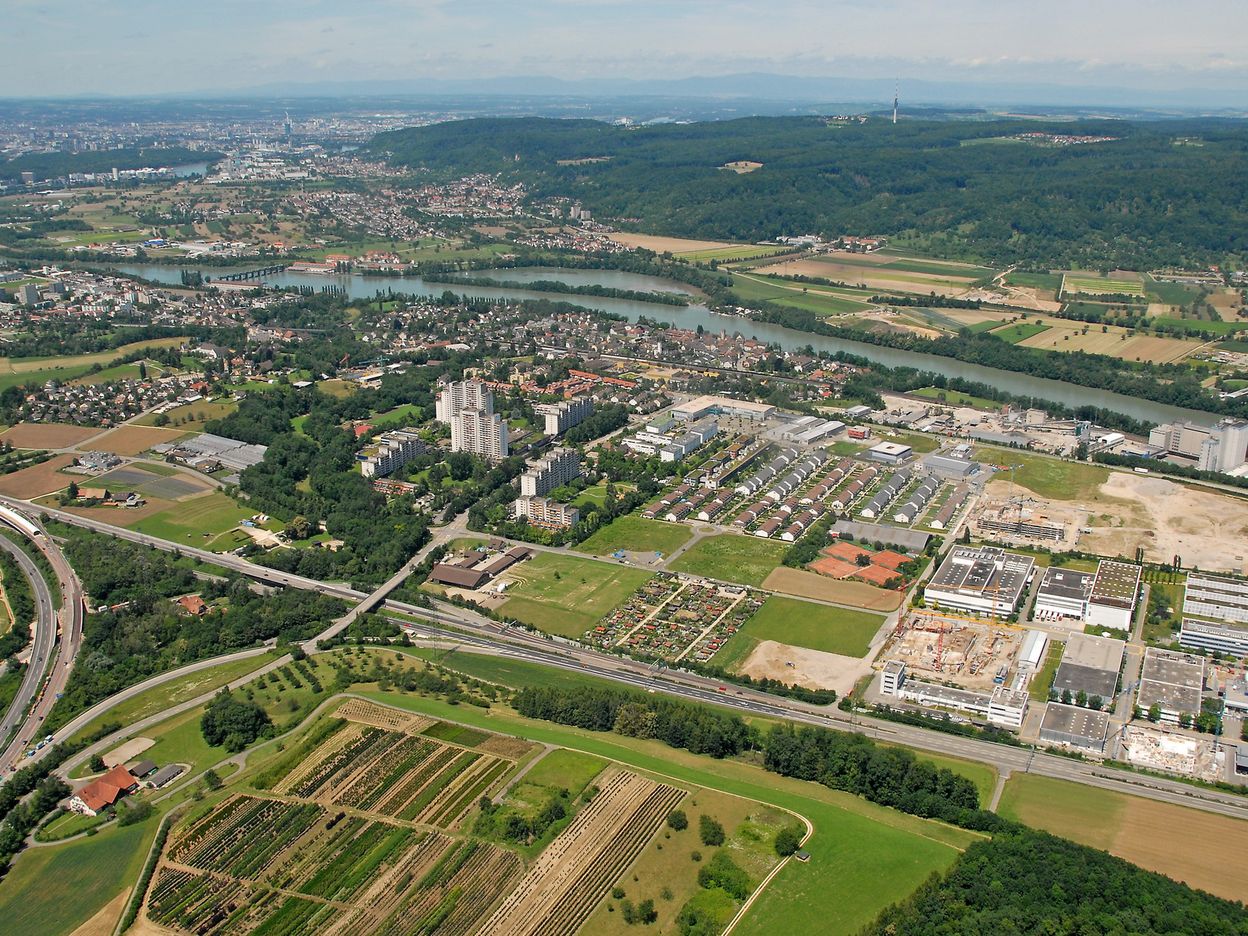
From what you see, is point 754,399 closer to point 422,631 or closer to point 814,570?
point 814,570

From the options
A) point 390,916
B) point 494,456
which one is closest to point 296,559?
point 494,456

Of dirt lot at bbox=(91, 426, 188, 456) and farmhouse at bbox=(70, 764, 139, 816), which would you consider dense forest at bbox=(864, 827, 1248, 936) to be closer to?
farmhouse at bbox=(70, 764, 139, 816)

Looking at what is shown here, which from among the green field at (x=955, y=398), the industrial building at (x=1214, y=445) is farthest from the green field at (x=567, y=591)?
the green field at (x=955, y=398)

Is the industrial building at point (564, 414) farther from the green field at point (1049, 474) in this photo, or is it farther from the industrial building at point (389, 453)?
the green field at point (1049, 474)

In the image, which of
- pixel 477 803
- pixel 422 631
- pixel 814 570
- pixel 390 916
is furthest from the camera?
pixel 814 570

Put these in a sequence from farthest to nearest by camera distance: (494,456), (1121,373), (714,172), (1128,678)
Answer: (714,172) → (1121,373) → (494,456) → (1128,678)

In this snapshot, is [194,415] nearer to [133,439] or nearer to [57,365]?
[133,439]

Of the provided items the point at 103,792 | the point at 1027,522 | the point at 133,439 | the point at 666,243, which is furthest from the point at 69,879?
the point at 666,243
